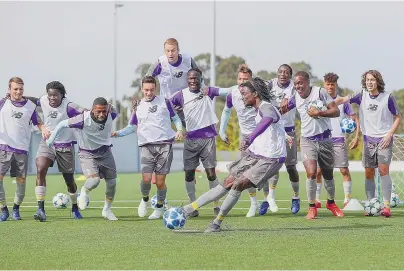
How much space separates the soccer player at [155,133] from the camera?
13.5 m

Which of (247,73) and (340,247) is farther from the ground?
(247,73)

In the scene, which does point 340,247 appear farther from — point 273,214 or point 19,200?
point 19,200

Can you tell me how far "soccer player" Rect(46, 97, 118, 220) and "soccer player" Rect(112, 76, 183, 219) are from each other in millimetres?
263

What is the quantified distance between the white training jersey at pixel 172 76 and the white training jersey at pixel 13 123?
7.54 feet

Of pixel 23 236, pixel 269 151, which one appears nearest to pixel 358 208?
pixel 269 151

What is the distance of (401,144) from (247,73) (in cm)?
698

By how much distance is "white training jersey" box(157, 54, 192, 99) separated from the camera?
14.4 metres

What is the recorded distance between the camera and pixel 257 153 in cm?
1126

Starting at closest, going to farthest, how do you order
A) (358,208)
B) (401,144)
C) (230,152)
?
(358,208) → (401,144) → (230,152)

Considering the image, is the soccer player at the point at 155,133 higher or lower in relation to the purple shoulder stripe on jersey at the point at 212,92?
lower

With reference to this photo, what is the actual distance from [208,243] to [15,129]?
A: 5.16 meters

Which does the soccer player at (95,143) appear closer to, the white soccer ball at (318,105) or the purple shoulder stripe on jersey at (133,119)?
the purple shoulder stripe on jersey at (133,119)

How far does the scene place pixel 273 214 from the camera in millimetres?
14156

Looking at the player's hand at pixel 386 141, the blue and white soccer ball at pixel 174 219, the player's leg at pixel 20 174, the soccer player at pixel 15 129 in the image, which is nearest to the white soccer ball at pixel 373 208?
the player's hand at pixel 386 141
